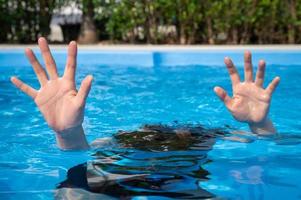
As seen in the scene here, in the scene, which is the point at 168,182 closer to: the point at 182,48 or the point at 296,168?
the point at 296,168

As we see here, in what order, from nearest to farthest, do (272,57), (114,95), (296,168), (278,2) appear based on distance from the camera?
(296,168), (114,95), (272,57), (278,2)

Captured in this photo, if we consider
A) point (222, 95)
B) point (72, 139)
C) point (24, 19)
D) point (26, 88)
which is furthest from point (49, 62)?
point (24, 19)

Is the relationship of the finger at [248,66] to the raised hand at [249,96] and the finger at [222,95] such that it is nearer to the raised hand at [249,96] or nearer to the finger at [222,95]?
the raised hand at [249,96]

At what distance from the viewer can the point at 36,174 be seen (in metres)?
3.46

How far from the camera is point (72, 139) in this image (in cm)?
331

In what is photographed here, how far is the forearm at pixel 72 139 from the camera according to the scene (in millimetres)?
3222

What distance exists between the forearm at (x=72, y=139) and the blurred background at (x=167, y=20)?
7716mm

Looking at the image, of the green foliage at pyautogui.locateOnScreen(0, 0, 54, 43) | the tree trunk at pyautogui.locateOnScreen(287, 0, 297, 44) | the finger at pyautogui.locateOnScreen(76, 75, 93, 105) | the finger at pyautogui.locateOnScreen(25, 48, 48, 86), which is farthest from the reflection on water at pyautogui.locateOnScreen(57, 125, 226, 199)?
the green foliage at pyautogui.locateOnScreen(0, 0, 54, 43)

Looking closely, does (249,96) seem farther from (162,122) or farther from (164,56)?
(164,56)

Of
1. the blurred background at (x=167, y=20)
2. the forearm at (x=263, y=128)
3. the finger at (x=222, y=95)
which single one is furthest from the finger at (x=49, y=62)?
the blurred background at (x=167, y=20)

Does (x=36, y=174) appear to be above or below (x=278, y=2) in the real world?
below

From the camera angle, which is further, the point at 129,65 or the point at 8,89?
the point at 129,65

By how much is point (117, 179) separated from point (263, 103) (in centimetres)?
107

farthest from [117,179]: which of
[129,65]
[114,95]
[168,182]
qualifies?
[129,65]
